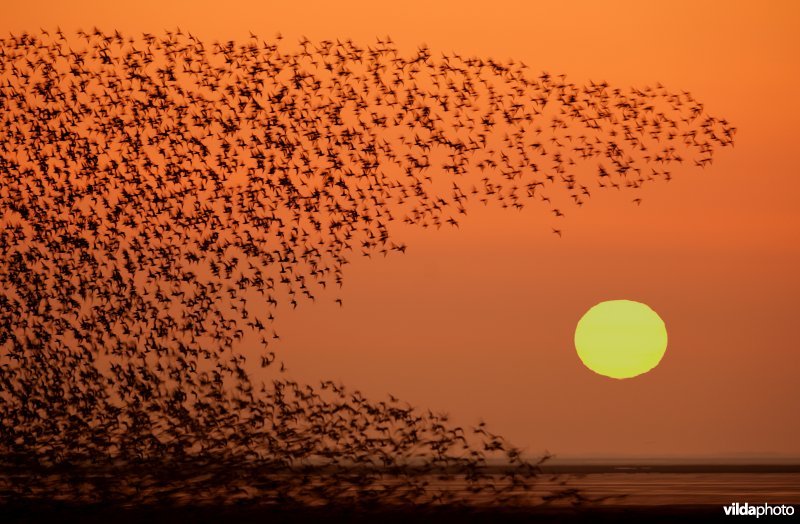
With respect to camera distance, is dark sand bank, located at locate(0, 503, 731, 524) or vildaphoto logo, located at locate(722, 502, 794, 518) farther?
vildaphoto logo, located at locate(722, 502, 794, 518)

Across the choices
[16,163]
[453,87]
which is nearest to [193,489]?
[16,163]

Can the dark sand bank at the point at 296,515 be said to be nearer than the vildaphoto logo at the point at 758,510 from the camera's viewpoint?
Yes

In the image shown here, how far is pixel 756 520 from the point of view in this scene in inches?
741

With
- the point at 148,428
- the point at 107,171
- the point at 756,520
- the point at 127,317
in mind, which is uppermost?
the point at 107,171

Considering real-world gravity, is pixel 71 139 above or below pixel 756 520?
above

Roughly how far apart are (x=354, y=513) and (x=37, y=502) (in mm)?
4880

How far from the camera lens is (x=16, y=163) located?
2052cm

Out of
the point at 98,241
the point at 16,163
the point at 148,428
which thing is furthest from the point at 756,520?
the point at 16,163

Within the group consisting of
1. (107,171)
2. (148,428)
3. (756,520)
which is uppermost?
(107,171)

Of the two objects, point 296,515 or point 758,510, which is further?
point 758,510

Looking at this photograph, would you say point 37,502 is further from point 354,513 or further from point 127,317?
point 354,513

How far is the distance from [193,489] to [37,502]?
7.80 ft

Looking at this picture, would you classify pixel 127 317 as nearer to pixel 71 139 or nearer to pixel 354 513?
pixel 71 139

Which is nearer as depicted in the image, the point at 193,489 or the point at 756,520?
the point at 756,520
